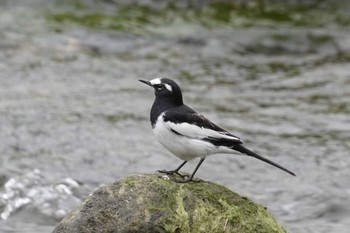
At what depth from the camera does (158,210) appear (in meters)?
7.06

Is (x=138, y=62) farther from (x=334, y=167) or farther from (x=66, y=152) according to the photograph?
(x=334, y=167)

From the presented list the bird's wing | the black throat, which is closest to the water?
the black throat

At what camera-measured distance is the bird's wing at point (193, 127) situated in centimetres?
715

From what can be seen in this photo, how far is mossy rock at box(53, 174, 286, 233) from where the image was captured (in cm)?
704

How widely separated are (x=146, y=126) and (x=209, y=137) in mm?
6390

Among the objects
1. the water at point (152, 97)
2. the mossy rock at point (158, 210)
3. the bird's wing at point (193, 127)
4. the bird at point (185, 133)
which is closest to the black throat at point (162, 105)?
the bird at point (185, 133)

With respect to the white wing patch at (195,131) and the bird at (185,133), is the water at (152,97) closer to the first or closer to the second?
the bird at (185,133)

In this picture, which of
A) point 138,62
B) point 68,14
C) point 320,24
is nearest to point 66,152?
point 138,62

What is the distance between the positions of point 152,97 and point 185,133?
7.95 metres

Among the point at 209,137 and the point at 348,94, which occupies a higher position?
the point at 209,137

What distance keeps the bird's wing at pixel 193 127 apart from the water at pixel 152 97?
340cm

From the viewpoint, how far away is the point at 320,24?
64.2 feet

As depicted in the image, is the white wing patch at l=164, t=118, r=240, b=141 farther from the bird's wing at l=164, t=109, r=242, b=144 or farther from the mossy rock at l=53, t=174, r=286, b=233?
the mossy rock at l=53, t=174, r=286, b=233

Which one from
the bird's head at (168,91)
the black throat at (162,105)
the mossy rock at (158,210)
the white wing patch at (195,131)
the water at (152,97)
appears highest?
the bird's head at (168,91)
